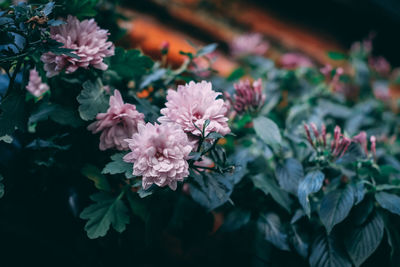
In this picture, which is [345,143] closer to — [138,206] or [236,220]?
[236,220]

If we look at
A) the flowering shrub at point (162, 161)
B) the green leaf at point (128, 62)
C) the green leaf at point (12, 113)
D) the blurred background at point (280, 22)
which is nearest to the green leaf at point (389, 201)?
the flowering shrub at point (162, 161)

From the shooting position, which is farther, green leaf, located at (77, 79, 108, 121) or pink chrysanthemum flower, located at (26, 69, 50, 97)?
pink chrysanthemum flower, located at (26, 69, 50, 97)

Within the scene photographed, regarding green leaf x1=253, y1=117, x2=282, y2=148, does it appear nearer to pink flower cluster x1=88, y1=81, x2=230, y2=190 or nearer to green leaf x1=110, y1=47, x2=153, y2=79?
pink flower cluster x1=88, y1=81, x2=230, y2=190

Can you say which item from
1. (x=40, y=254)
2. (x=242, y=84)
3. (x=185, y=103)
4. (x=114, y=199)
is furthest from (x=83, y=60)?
(x=40, y=254)

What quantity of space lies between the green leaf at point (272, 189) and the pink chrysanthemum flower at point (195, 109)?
1.03 feet

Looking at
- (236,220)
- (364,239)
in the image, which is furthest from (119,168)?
(364,239)

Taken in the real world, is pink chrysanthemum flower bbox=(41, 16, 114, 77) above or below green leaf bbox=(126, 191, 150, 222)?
above

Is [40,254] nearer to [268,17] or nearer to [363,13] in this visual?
[268,17]

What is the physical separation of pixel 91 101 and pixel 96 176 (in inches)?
8.8

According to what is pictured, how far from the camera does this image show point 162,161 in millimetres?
599

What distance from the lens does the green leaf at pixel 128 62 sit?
87 cm

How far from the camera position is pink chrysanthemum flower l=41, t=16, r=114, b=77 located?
2.34ft

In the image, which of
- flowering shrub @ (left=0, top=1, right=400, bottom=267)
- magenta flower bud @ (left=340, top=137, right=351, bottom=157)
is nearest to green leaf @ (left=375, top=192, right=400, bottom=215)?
flowering shrub @ (left=0, top=1, right=400, bottom=267)

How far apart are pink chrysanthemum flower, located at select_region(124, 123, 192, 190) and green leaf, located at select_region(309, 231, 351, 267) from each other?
534mm
